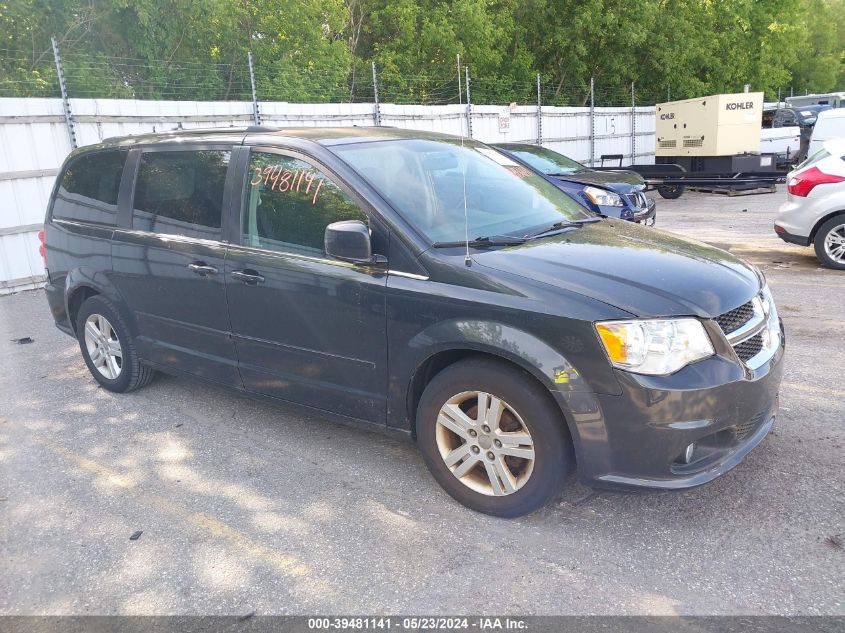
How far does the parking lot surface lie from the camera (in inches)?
112

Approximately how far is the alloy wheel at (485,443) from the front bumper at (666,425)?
0.30 metres

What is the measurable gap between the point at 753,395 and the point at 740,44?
36.5 meters

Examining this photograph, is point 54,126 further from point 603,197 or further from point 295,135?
point 603,197

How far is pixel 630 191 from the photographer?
9.87 meters

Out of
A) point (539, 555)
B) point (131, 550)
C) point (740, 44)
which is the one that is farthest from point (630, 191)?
point (740, 44)

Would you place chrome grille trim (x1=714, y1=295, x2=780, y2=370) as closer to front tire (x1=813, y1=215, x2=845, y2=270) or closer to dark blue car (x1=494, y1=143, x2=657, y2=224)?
dark blue car (x1=494, y1=143, x2=657, y2=224)

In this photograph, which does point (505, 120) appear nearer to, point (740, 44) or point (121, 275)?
point (121, 275)

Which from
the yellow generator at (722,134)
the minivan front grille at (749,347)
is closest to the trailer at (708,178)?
the yellow generator at (722,134)

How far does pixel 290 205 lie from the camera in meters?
3.89

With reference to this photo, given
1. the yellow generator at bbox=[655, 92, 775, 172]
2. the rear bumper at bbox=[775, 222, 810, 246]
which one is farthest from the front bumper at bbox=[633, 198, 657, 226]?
the yellow generator at bbox=[655, 92, 775, 172]

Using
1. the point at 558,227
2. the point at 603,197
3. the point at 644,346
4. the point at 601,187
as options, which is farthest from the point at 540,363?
the point at 601,187

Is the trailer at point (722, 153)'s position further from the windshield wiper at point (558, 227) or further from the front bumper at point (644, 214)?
the windshield wiper at point (558, 227)

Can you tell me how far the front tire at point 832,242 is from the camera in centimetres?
816

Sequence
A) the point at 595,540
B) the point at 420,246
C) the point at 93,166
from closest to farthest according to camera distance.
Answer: the point at 595,540 → the point at 420,246 → the point at 93,166
